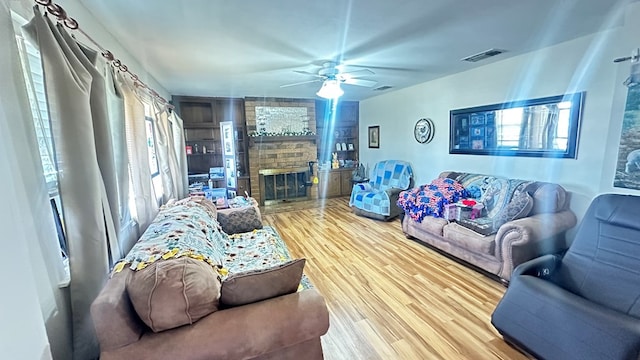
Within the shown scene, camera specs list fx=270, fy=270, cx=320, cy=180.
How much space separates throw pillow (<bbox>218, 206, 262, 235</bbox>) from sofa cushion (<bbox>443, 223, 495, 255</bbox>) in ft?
6.98

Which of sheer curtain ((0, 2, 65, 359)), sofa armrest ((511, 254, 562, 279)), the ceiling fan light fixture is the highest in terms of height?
the ceiling fan light fixture

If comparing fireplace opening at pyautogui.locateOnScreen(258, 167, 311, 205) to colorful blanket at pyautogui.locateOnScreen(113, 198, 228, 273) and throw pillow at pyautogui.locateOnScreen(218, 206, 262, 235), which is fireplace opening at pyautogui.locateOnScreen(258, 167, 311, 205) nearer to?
throw pillow at pyautogui.locateOnScreen(218, 206, 262, 235)

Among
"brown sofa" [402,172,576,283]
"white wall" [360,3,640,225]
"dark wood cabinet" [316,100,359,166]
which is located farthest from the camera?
"dark wood cabinet" [316,100,359,166]

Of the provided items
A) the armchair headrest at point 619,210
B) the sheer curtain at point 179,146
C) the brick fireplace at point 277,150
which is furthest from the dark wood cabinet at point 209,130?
the armchair headrest at point 619,210

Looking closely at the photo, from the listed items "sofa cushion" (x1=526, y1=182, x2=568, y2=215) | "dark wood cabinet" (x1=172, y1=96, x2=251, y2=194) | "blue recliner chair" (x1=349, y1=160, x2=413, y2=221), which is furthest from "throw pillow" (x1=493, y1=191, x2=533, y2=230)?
"dark wood cabinet" (x1=172, y1=96, x2=251, y2=194)

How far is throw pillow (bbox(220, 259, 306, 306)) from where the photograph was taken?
1301 mm

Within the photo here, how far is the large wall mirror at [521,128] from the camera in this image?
2.76 metres

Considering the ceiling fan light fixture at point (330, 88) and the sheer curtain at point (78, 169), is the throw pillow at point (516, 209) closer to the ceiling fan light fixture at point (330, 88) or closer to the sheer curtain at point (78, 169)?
the ceiling fan light fixture at point (330, 88)

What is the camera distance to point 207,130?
18.5ft

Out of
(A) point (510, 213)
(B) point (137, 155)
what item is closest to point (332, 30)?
(B) point (137, 155)

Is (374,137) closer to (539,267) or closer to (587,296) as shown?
(539,267)

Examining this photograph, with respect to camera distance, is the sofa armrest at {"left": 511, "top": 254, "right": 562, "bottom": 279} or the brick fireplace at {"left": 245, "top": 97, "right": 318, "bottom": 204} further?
the brick fireplace at {"left": 245, "top": 97, "right": 318, "bottom": 204}

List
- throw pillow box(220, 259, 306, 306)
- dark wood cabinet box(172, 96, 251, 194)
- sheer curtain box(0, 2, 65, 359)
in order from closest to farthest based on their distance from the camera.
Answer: sheer curtain box(0, 2, 65, 359) → throw pillow box(220, 259, 306, 306) → dark wood cabinet box(172, 96, 251, 194)

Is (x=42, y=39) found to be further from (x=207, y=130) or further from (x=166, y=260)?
(x=207, y=130)
